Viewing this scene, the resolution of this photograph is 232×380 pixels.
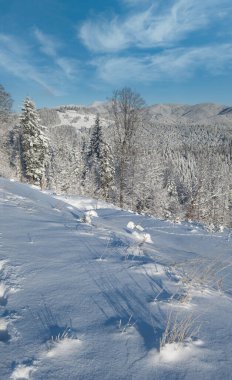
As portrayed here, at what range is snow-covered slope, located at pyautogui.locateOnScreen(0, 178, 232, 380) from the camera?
5.70 feet

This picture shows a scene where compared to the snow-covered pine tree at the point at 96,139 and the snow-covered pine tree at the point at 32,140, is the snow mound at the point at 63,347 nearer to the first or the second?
the snow-covered pine tree at the point at 32,140

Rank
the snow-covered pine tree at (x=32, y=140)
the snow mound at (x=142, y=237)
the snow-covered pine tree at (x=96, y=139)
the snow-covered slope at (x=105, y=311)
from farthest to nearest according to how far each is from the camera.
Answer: the snow-covered pine tree at (x=96, y=139) → the snow-covered pine tree at (x=32, y=140) → the snow mound at (x=142, y=237) → the snow-covered slope at (x=105, y=311)

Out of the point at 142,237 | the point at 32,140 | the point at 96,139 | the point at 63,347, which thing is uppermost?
the point at 96,139

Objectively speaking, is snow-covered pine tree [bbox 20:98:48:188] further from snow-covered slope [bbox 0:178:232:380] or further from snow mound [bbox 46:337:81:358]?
snow mound [bbox 46:337:81:358]

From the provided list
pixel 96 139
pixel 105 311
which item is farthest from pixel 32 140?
pixel 105 311

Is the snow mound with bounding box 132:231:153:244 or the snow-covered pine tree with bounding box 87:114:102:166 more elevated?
the snow-covered pine tree with bounding box 87:114:102:166

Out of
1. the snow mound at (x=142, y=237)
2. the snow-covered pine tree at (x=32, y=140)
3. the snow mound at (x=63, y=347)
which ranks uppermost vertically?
the snow-covered pine tree at (x=32, y=140)

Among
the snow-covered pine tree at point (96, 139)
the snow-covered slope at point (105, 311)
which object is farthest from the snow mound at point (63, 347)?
the snow-covered pine tree at point (96, 139)

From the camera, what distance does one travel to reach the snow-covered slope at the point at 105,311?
5.70ft

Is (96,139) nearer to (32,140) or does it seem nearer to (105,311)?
(32,140)

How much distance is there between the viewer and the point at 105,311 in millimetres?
2293

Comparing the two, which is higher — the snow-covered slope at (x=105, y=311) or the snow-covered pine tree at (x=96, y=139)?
the snow-covered pine tree at (x=96, y=139)

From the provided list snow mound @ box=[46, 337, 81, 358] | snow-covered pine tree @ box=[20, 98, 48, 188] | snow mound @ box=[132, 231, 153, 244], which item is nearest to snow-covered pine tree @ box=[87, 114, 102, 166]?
snow-covered pine tree @ box=[20, 98, 48, 188]

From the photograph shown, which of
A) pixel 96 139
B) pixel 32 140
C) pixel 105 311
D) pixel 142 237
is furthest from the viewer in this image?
pixel 96 139
